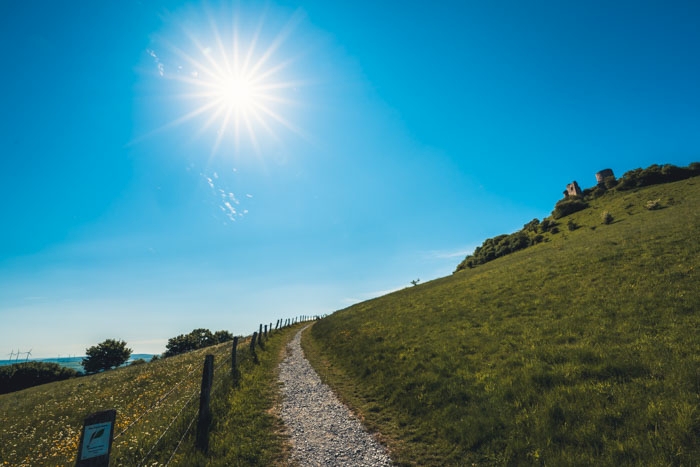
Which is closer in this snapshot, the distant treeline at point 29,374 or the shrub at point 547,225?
the shrub at point 547,225

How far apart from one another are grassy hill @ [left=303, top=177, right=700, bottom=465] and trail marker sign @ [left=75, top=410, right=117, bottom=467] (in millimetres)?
6890

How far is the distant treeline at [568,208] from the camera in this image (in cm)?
5859

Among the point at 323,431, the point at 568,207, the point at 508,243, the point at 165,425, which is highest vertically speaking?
the point at 568,207

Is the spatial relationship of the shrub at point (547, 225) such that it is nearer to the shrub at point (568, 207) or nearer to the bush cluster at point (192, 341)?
the shrub at point (568, 207)

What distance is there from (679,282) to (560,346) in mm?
10115

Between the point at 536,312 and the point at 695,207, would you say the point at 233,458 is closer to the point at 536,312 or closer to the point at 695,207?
the point at 536,312

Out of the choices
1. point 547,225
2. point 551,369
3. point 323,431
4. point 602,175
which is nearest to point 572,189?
point 602,175

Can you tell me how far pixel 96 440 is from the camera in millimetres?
4324

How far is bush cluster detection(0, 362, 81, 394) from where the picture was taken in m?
67.5

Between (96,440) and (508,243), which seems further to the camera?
(508,243)

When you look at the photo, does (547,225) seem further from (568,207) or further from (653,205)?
(653,205)

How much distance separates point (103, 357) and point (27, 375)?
1814cm

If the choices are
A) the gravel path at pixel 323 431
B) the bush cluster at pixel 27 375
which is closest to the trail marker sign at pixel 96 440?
the gravel path at pixel 323 431

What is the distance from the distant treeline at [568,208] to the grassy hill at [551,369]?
3724 cm
